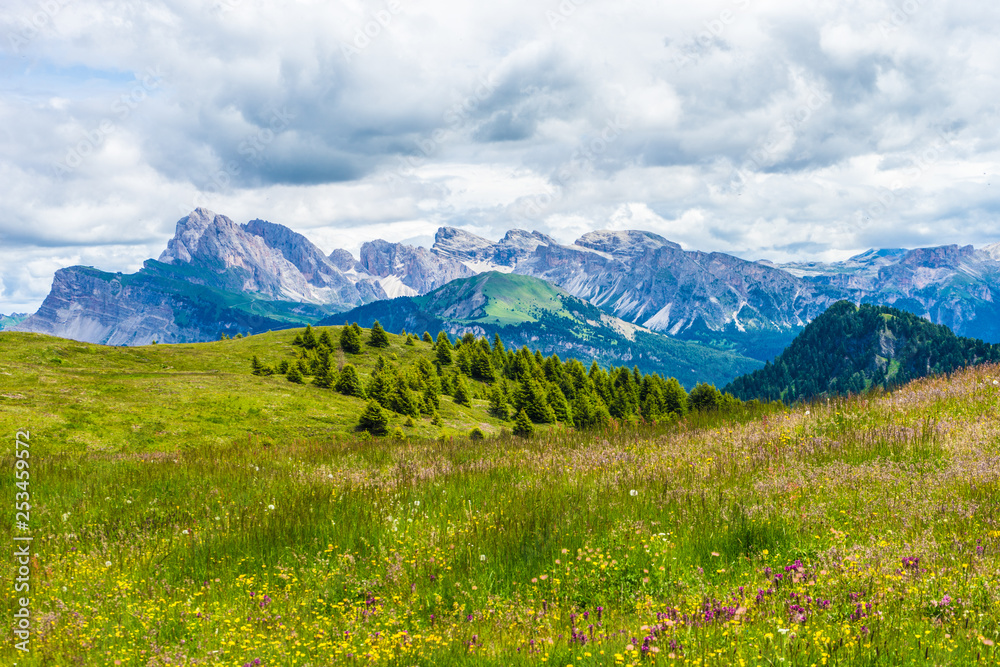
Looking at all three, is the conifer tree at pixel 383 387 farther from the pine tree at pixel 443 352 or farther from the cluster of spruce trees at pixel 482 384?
the pine tree at pixel 443 352

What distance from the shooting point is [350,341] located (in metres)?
78.4

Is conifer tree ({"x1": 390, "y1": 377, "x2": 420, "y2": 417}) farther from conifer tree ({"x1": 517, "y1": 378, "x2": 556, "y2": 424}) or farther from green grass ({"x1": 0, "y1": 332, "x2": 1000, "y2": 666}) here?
green grass ({"x1": 0, "y1": 332, "x2": 1000, "y2": 666})

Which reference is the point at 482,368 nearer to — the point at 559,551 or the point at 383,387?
the point at 383,387

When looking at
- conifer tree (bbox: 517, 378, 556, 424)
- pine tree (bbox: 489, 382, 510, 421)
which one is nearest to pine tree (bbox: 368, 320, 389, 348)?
pine tree (bbox: 489, 382, 510, 421)

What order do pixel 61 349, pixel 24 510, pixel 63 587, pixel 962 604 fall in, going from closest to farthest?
pixel 962 604 → pixel 63 587 → pixel 24 510 → pixel 61 349

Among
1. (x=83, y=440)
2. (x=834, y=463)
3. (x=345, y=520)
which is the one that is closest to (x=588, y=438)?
(x=834, y=463)

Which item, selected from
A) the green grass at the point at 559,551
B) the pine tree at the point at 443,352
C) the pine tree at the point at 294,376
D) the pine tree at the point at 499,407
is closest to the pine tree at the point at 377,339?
the pine tree at the point at 443,352

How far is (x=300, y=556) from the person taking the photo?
754 cm

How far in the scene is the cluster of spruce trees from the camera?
51531 millimetres

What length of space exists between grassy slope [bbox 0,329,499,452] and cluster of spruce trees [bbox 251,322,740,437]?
2605 millimetres

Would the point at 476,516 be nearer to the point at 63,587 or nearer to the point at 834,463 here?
the point at 63,587

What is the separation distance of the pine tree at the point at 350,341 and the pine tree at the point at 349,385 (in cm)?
2173

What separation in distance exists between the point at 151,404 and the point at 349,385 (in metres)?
21.0

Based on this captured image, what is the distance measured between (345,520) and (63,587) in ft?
11.2
